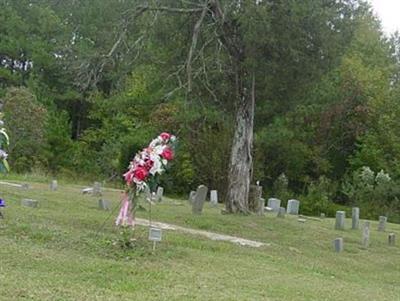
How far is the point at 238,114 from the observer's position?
19.3 metres

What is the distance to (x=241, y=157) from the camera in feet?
63.0

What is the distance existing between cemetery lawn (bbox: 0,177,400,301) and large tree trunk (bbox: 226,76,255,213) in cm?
243

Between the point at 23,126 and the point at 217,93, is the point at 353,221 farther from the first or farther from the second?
the point at 23,126

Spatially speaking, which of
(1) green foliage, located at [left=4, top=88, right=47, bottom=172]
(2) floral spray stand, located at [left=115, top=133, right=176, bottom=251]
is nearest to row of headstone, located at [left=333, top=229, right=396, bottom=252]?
(2) floral spray stand, located at [left=115, top=133, right=176, bottom=251]

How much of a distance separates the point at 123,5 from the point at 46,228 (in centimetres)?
982

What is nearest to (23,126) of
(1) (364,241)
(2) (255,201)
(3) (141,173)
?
(2) (255,201)

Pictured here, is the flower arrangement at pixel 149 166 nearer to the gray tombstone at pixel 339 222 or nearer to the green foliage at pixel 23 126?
the gray tombstone at pixel 339 222

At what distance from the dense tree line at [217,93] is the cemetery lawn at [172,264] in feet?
14.3

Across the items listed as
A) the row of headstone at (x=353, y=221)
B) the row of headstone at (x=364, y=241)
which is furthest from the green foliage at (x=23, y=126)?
the row of headstone at (x=364, y=241)

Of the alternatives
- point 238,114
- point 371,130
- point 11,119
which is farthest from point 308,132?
point 238,114

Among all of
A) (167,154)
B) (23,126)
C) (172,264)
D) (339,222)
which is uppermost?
(23,126)

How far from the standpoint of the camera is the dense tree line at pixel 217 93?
57.5 feet

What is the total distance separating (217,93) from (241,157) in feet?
8.54

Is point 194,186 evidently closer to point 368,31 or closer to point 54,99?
point 54,99
